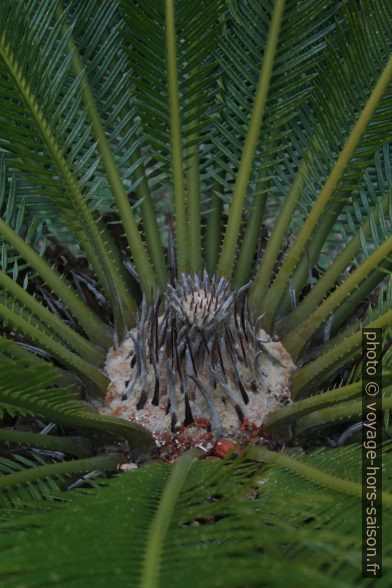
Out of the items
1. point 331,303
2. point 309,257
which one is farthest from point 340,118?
point 331,303

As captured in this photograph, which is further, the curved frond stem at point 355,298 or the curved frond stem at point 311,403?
the curved frond stem at point 355,298

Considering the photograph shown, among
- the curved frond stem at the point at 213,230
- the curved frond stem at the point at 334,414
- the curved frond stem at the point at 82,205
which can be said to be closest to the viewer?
the curved frond stem at the point at 334,414

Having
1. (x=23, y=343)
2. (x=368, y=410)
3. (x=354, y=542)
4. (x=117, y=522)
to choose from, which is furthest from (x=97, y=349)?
(x=354, y=542)

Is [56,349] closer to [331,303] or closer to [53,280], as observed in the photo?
[53,280]

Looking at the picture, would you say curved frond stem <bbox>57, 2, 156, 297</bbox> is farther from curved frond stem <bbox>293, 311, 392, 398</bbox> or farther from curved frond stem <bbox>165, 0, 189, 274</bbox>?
curved frond stem <bbox>293, 311, 392, 398</bbox>

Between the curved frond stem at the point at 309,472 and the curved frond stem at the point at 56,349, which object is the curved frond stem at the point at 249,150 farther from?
the curved frond stem at the point at 309,472

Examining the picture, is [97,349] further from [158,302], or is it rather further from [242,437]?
[242,437]

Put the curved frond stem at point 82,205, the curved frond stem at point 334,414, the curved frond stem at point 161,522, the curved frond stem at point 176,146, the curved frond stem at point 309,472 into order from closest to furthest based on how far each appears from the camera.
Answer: the curved frond stem at point 161,522 < the curved frond stem at point 309,472 < the curved frond stem at point 334,414 < the curved frond stem at point 82,205 < the curved frond stem at point 176,146

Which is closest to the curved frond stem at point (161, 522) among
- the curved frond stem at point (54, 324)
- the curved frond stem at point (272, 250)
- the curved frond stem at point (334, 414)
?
the curved frond stem at point (334, 414)
